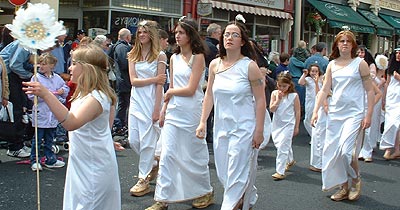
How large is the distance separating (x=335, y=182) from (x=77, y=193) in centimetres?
343

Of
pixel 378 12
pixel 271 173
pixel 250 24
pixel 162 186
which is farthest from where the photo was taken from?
pixel 378 12

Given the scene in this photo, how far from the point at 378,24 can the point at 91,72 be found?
26.2 meters

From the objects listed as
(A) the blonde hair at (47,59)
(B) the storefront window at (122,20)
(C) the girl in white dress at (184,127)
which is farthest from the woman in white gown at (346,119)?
(B) the storefront window at (122,20)

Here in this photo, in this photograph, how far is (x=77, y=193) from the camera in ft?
12.7

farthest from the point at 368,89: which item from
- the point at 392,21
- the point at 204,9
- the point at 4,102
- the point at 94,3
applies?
the point at 392,21

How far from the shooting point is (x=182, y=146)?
578 centimetres

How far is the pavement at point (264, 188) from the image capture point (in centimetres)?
609

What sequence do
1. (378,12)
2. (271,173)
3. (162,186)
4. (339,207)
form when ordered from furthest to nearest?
(378,12) < (271,173) < (339,207) < (162,186)

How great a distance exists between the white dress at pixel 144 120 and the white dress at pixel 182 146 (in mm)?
538

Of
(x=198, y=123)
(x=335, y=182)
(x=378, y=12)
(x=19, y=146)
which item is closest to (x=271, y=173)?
(x=335, y=182)

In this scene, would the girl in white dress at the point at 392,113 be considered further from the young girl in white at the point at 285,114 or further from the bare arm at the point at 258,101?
the bare arm at the point at 258,101

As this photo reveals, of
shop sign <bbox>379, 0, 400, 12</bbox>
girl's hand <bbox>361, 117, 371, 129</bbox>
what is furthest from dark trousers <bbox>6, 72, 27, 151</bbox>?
shop sign <bbox>379, 0, 400, 12</bbox>

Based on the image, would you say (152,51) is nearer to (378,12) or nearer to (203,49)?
(203,49)

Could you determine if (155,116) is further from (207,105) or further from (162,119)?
(207,105)
